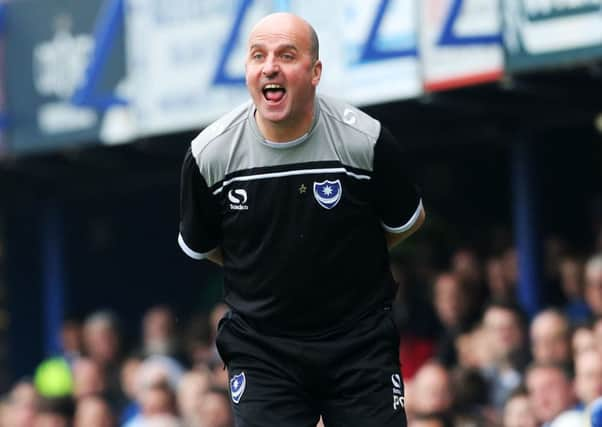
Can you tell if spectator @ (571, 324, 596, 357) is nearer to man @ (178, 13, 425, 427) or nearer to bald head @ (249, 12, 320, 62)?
man @ (178, 13, 425, 427)

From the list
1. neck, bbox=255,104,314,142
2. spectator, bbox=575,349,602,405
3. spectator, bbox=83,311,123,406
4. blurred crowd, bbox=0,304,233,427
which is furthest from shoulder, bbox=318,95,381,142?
spectator, bbox=83,311,123,406

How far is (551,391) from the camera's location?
→ 909 centimetres

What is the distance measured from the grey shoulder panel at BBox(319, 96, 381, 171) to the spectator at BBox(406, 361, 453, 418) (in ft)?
13.5

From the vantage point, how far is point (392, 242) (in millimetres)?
5984

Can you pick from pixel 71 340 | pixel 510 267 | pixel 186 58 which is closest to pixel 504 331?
pixel 510 267

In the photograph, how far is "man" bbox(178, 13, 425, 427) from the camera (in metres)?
5.68

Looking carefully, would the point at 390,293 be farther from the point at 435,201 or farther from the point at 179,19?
the point at 435,201

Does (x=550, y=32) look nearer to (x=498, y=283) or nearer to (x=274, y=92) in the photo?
(x=498, y=283)

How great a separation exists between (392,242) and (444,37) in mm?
4220

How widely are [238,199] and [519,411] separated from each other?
4039 millimetres

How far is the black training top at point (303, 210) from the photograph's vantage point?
570cm

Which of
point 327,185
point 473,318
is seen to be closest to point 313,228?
point 327,185

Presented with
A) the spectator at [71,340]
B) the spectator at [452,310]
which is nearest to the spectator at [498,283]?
the spectator at [452,310]

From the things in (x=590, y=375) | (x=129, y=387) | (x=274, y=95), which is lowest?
(x=129, y=387)
